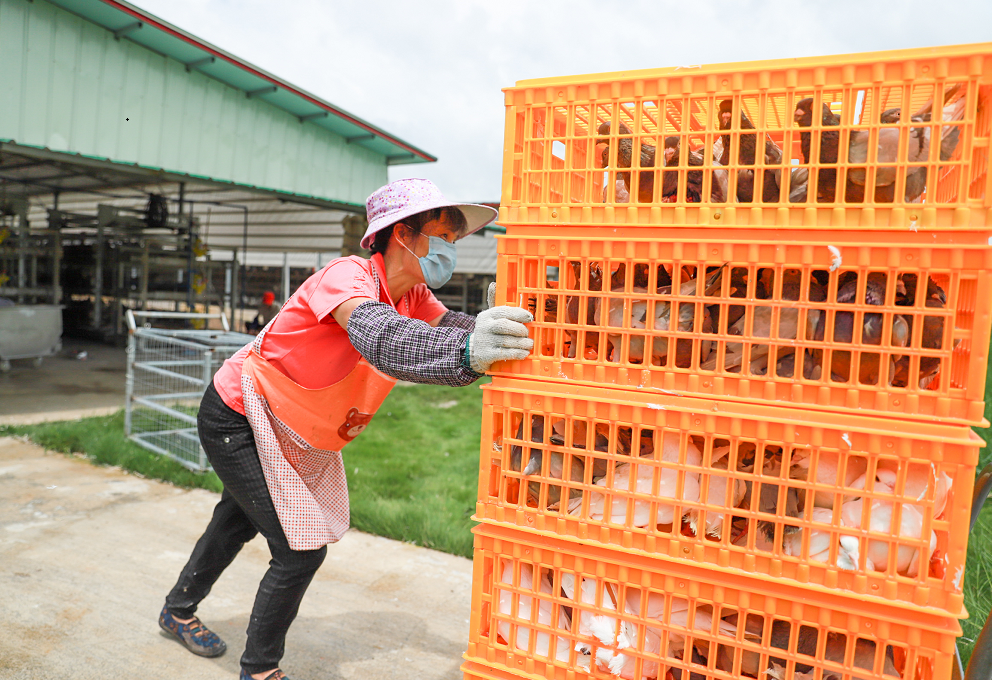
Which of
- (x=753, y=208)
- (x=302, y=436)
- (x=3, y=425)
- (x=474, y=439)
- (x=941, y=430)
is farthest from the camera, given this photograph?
(x=474, y=439)

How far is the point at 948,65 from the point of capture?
1377 millimetres

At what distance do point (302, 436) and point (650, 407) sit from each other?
1.45 m

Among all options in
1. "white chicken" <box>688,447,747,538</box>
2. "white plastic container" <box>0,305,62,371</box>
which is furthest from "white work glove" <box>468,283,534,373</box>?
"white plastic container" <box>0,305,62,371</box>

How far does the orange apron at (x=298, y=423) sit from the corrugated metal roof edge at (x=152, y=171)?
251 inches

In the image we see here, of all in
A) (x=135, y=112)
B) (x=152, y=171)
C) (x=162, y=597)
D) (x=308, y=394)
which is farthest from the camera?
(x=152, y=171)

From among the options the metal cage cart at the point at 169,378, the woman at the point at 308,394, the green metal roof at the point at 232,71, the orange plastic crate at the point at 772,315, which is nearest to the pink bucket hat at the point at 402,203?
the woman at the point at 308,394

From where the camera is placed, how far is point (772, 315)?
1514 mm

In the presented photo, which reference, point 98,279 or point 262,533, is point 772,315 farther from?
point 98,279

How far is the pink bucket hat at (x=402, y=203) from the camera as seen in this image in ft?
7.44

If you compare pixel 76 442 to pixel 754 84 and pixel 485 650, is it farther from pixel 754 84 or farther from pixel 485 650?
pixel 754 84

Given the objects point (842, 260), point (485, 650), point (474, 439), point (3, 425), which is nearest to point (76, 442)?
point (3, 425)

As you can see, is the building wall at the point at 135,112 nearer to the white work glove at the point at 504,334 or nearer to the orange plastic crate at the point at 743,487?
the white work glove at the point at 504,334

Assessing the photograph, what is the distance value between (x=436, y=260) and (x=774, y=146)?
1169 millimetres

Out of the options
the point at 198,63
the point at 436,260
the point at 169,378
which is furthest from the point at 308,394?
the point at 198,63
